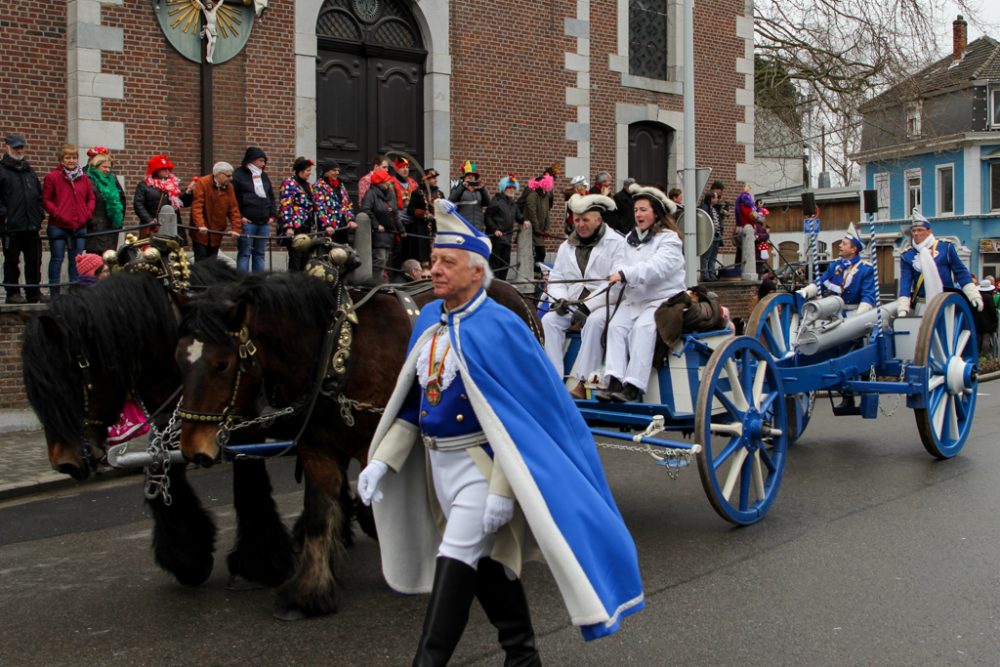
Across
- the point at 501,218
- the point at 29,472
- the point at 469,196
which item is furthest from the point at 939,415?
the point at 29,472

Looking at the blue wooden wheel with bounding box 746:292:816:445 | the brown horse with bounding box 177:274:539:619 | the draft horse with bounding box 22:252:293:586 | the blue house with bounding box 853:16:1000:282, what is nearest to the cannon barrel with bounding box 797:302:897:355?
the blue wooden wheel with bounding box 746:292:816:445

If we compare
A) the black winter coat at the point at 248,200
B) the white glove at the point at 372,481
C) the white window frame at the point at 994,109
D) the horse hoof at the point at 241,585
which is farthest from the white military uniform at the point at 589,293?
the white window frame at the point at 994,109

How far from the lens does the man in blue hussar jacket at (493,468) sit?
3.93 metres

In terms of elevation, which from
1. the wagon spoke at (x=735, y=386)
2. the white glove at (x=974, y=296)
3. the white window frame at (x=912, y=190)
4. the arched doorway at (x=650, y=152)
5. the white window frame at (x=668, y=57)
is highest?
the white window frame at (x=912, y=190)

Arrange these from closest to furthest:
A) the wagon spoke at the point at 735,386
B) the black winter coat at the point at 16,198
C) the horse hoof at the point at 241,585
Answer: the horse hoof at the point at 241,585 → the wagon spoke at the point at 735,386 → the black winter coat at the point at 16,198

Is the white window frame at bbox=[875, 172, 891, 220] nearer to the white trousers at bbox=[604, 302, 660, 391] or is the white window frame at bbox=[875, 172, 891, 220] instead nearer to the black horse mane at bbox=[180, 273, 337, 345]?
the white trousers at bbox=[604, 302, 660, 391]

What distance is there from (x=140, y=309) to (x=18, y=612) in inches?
67.5

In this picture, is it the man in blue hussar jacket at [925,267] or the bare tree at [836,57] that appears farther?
the bare tree at [836,57]

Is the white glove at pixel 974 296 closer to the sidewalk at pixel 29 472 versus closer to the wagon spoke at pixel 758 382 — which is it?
the wagon spoke at pixel 758 382

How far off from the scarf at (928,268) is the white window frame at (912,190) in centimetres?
4161

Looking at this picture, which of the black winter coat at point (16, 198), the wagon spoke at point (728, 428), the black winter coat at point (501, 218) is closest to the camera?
the wagon spoke at point (728, 428)

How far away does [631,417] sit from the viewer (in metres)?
6.89

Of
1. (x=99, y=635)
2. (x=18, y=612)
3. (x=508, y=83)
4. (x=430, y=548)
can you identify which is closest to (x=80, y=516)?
(x=18, y=612)

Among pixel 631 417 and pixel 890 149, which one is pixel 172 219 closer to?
pixel 631 417
